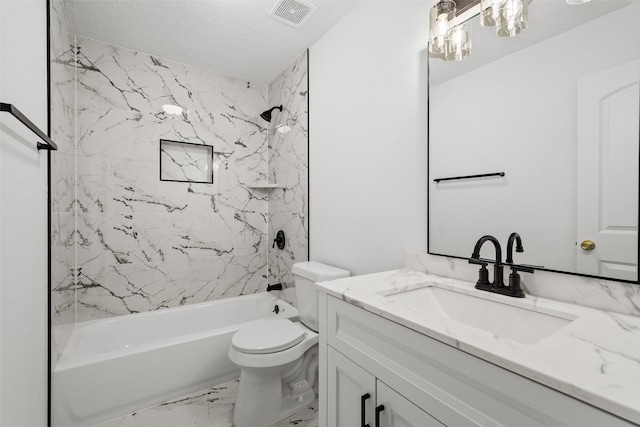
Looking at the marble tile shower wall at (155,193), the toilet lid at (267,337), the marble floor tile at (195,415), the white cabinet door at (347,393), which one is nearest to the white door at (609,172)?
the white cabinet door at (347,393)

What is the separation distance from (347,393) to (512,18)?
4.92 ft

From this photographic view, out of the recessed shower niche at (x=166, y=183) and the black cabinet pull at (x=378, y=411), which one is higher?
the recessed shower niche at (x=166, y=183)

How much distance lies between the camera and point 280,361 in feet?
5.22

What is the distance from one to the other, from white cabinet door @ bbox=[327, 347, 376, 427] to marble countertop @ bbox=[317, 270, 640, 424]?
238 mm

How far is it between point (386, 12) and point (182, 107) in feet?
6.03

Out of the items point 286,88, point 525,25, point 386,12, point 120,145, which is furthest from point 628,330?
point 120,145

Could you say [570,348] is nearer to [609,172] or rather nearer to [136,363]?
[609,172]

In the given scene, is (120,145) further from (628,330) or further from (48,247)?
(628,330)

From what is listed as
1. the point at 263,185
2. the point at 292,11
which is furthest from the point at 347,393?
the point at 292,11

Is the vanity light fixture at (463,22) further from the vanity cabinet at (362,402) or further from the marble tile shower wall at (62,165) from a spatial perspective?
the marble tile shower wall at (62,165)

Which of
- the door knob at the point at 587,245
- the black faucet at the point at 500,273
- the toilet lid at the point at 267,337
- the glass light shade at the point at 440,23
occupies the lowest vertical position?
the toilet lid at the point at 267,337

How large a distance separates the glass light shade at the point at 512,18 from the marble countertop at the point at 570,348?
0.98m

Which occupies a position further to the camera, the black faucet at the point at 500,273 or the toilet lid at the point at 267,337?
the toilet lid at the point at 267,337

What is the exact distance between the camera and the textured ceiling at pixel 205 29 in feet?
5.83
